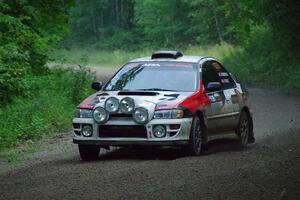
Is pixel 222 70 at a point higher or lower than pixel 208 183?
higher

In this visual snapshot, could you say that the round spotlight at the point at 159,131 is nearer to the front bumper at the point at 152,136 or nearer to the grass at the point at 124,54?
the front bumper at the point at 152,136

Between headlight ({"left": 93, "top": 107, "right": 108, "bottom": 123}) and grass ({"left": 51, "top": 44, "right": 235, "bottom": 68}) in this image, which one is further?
grass ({"left": 51, "top": 44, "right": 235, "bottom": 68})

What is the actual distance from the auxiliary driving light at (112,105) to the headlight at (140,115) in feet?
1.02

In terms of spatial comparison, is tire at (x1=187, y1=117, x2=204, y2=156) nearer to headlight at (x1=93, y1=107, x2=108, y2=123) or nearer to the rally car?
the rally car

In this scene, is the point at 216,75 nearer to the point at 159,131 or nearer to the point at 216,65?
the point at 216,65

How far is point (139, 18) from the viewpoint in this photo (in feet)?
265

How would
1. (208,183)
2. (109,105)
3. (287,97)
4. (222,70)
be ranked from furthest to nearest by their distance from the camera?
(287,97), (222,70), (109,105), (208,183)

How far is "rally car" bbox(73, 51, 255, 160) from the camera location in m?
11.7

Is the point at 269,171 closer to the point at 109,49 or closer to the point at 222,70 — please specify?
the point at 222,70

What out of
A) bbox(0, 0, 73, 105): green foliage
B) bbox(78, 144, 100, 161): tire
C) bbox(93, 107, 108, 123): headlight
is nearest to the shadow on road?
bbox(78, 144, 100, 161): tire

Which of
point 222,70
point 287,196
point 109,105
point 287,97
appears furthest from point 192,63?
Answer: point 287,97

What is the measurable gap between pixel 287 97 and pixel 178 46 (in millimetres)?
42672

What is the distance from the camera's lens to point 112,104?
38.6 ft

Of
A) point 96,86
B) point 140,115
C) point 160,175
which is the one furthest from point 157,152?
point 160,175
